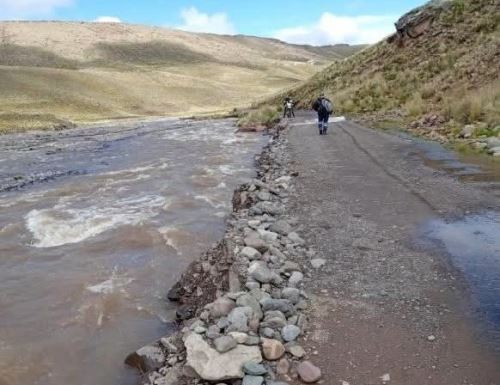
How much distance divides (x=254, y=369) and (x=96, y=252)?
7.11 metres

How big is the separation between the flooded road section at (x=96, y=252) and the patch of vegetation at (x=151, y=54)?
12399cm

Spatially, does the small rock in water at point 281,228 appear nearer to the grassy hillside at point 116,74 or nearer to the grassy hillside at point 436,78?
the grassy hillside at point 436,78

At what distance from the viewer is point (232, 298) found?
6.59 metres

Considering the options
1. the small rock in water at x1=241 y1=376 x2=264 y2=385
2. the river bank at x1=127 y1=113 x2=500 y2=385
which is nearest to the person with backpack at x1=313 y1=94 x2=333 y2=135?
the river bank at x1=127 y1=113 x2=500 y2=385

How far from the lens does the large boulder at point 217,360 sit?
5211 millimetres

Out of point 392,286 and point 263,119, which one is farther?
point 263,119

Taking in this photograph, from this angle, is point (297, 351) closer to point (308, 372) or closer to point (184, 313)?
point (308, 372)

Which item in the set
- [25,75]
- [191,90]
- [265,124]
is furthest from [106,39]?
[265,124]

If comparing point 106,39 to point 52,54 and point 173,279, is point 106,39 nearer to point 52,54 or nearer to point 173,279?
point 52,54

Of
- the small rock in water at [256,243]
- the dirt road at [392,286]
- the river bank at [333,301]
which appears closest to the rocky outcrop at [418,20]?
the dirt road at [392,286]

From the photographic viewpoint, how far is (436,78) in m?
30.4

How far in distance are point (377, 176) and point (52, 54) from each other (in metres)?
134

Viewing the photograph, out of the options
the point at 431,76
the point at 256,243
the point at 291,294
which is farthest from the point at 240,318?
the point at 431,76

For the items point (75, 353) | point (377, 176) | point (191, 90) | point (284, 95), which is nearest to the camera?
point (75, 353)
